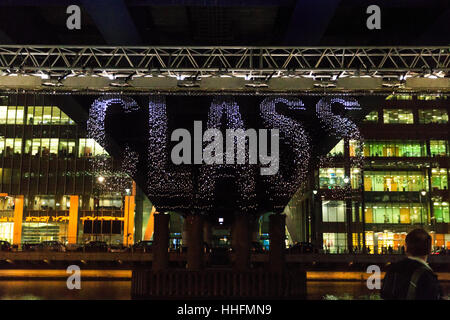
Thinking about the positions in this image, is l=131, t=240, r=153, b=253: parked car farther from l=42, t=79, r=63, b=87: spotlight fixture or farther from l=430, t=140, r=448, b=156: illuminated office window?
l=430, t=140, r=448, b=156: illuminated office window

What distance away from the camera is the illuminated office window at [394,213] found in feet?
226

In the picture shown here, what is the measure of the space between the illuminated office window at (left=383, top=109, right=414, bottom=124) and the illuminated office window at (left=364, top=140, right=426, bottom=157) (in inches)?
118

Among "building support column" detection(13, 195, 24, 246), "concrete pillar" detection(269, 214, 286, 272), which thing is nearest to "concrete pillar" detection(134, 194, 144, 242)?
"building support column" detection(13, 195, 24, 246)

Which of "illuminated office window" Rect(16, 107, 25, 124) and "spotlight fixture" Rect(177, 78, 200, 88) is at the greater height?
"illuminated office window" Rect(16, 107, 25, 124)

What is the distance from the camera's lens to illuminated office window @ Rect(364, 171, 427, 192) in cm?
6994

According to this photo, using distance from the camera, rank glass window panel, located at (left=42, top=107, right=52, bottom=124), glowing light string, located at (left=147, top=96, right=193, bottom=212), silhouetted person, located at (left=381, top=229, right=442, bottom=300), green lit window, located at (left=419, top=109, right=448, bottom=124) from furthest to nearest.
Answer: green lit window, located at (left=419, top=109, right=448, bottom=124), glass window panel, located at (left=42, top=107, right=52, bottom=124), glowing light string, located at (left=147, top=96, right=193, bottom=212), silhouetted person, located at (left=381, top=229, right=442, bottom=300)

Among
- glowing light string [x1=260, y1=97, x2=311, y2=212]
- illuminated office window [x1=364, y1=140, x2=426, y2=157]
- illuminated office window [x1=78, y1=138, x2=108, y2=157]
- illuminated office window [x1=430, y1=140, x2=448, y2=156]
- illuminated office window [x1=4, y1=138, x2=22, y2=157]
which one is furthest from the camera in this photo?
illuminated office window [x1=364, y1=140, x2=426, y2=157]

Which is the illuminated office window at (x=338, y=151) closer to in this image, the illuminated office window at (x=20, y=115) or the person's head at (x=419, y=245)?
the illuminated office window at (x=20, y=115)

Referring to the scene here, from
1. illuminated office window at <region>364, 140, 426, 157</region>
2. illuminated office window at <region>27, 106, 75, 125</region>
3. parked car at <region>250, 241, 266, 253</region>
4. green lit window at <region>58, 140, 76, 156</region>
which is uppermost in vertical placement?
illuminated office window at <region>27, 106, 75, 125</region>

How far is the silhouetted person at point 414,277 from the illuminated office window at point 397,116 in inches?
2783

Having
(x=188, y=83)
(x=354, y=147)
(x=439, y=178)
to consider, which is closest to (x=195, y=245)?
(x=188, y=83)

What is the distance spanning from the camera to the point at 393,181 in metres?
70.4

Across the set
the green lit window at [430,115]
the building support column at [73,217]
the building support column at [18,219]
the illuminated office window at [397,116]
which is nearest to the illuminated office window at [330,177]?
the illuminated office window at [397,116]

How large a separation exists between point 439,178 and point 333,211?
1594 centimetres
